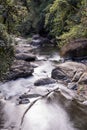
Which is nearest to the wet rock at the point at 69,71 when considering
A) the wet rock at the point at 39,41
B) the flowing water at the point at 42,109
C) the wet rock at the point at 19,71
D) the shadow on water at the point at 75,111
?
the flowing water at the point at 42,109

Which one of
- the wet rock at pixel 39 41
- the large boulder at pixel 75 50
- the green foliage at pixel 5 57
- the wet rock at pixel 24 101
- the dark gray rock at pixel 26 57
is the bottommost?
the wet rock at pixel 39 41

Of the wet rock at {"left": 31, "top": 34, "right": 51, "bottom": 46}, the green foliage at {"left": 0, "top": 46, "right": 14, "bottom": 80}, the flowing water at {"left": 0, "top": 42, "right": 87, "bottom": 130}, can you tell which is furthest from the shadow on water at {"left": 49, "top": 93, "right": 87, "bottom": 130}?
the wet rock at {"left": 31, "top": 34, "right": 51, "bottom": 46}

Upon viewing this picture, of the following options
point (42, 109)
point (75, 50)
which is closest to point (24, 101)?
point (42, 109)

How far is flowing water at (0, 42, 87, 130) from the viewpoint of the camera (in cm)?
1239

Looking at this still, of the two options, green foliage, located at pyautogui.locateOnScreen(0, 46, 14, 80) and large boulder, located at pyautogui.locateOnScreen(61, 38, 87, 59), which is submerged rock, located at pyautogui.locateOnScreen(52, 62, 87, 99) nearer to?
green foliage, located at pyautogui.locateOnScreen(0, 46, 14, 80)

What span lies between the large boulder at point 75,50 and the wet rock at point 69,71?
4.08 metres

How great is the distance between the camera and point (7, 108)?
1452 cm

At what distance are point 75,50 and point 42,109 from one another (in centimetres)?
1058

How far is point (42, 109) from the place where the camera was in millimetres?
14094

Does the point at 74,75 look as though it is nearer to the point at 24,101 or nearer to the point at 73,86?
the point at 73,86

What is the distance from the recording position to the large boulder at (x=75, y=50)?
2391 cm

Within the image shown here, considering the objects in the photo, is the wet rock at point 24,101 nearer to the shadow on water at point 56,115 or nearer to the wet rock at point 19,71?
the shadow on water at point 56,115

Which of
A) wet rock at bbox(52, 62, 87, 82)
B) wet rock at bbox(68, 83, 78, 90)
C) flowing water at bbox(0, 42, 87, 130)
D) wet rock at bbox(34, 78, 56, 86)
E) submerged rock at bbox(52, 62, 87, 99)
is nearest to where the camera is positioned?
flowing water at bbox(0, 42, 87, 130)

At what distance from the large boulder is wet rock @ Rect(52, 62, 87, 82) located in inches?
161
